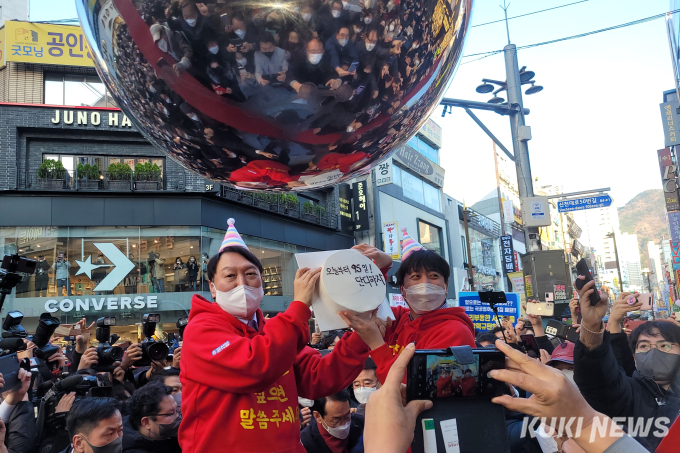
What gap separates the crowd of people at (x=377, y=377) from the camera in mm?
1131

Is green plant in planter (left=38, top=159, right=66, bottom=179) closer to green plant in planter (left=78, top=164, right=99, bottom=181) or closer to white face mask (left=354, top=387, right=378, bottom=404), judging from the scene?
green plant in planter (left=78, top=164, right=99, bottom=181)

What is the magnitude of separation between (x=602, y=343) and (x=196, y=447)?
1.68 m

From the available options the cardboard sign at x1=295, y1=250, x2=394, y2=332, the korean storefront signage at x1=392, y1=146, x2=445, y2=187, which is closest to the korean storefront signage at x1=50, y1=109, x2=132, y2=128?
the korean storefront signage at x1=392, y1=146, x2=445, y2=187

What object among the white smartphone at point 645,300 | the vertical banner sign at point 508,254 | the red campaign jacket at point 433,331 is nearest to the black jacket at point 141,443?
the red campaign jacket at point 433,331

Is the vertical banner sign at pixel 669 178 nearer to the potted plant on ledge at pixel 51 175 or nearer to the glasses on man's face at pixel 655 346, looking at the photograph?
the glasses on man's face at pixel 655 346

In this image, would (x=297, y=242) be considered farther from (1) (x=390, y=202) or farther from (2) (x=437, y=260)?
(2) (x=437, y=260)

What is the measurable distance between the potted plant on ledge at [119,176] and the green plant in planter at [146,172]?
0.25m

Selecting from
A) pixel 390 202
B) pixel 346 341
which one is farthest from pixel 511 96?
pixel 390 202

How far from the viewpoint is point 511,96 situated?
879 cm

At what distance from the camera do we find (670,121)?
55.5 feet

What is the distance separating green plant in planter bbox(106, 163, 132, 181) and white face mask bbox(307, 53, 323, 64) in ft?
59.8

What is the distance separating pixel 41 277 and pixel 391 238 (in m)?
13.7

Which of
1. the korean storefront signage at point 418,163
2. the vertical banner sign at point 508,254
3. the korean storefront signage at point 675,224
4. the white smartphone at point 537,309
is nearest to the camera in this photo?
the white smartphone at point 537,309

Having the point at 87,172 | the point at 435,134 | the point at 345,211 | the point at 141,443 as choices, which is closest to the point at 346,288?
the point at 141,443
